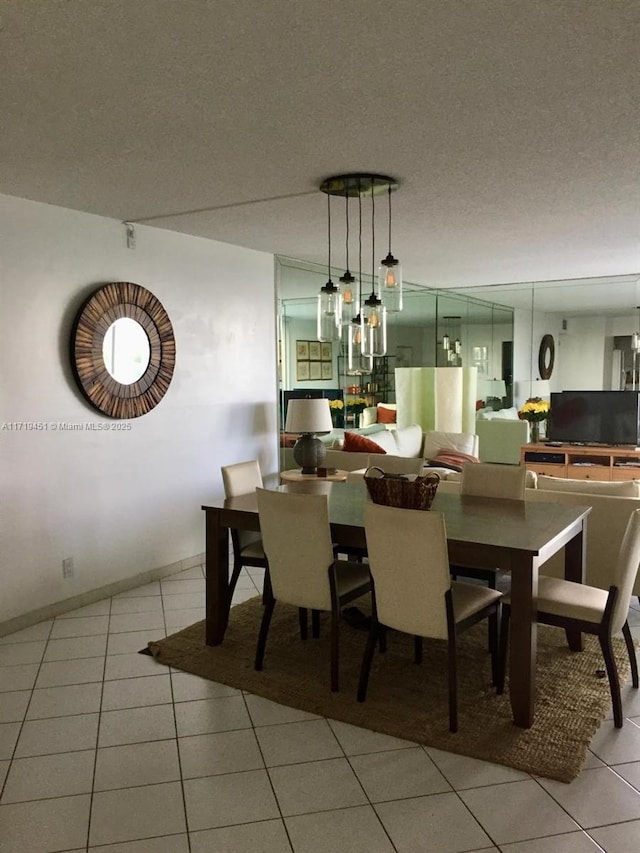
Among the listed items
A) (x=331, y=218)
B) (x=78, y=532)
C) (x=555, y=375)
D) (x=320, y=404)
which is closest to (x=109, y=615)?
(x=78, y=532)

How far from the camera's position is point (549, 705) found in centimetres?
294

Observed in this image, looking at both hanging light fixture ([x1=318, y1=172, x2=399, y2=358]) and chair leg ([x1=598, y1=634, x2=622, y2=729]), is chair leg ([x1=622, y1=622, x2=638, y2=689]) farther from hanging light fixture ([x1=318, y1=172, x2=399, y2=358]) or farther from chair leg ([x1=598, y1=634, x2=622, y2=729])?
hanging light fixture ([x1=318, y1=172, x2=399, y2=358])

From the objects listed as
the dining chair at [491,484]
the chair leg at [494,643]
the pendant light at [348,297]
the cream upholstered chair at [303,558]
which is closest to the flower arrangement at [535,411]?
the dining chair at [491,484]

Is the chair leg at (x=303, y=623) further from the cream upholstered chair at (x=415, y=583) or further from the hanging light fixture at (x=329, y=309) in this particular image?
the hanging light fixture at (x=329, y=309)

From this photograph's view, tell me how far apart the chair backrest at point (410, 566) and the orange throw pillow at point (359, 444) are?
298 cm

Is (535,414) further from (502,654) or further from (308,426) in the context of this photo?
(502,654)

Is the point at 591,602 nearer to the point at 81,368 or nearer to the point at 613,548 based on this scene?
the point at 613,548

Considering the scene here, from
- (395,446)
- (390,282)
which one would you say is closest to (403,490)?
(390,282)

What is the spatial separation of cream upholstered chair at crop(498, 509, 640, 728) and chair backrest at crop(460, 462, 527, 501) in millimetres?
777

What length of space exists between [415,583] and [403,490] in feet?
1.49

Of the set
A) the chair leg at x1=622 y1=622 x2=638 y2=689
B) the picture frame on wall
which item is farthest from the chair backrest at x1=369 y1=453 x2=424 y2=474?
the picture frame on wall

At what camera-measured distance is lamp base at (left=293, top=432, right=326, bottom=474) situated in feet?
17.2

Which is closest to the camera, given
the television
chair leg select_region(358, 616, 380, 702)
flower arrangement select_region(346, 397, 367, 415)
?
chair leg select_region(358, 616, 380, 702)

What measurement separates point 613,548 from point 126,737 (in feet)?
8.62
